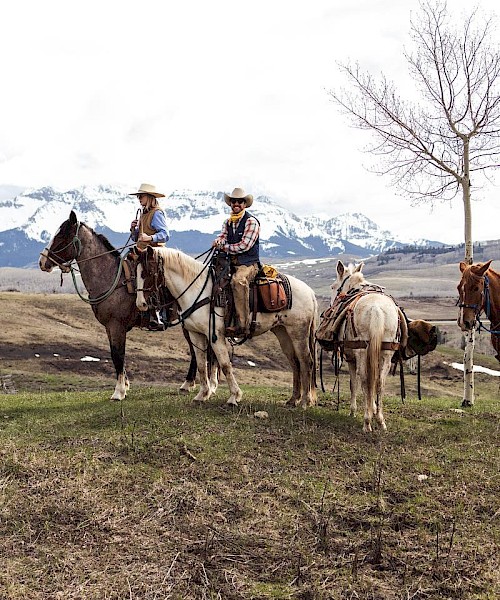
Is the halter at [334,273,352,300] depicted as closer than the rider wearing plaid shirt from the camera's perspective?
No

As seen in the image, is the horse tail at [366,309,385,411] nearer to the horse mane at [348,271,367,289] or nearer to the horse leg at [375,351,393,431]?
the horse leg at [375,351,393,431]

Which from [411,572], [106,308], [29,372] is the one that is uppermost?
[106,308]

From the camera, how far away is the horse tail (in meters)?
8.81

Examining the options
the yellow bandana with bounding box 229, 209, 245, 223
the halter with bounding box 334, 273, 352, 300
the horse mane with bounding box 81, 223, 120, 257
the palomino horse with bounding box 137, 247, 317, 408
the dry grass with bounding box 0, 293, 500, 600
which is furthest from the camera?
the halter with bounding box 334, 273, 352, 300

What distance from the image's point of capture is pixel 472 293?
32.7 feet

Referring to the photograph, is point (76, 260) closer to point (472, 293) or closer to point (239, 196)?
point (239, 196)

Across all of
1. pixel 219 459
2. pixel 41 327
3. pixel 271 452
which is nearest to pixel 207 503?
pixel 219 459

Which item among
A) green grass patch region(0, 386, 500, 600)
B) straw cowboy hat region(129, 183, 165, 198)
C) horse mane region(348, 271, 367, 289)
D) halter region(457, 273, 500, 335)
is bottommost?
green grass patch region(0, 386, 500, 600)

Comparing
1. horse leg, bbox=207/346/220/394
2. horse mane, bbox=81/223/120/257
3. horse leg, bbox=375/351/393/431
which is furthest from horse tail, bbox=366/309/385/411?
horse mane, bbox=81/223/120/257

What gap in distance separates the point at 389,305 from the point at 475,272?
1999 millimetres

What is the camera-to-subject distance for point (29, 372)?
2409 cm

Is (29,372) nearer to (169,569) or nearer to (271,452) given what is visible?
(271,452)

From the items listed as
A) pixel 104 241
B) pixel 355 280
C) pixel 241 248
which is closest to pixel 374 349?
pixel 355 280

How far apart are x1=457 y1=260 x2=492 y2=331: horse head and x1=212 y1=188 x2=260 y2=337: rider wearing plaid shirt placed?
3.96m
